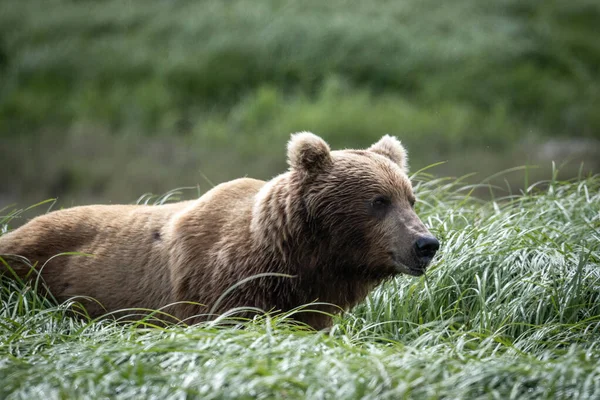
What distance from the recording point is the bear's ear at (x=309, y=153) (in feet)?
17.9

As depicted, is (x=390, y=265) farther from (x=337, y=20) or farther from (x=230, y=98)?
(x=337, y=20)

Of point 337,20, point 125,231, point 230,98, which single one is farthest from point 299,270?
point 337,20

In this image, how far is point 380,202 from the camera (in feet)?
17.9

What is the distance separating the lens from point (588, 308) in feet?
18.3

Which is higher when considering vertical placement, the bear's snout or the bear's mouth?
the bear's snout

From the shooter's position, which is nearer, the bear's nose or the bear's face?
the bear's nose

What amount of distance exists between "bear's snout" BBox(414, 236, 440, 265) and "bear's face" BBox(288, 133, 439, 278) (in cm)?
13

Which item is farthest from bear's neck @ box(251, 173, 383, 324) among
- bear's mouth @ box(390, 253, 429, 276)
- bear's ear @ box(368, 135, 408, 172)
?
bear's ear @ box(368, 135, 408, 172)

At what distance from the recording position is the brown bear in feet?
17.7

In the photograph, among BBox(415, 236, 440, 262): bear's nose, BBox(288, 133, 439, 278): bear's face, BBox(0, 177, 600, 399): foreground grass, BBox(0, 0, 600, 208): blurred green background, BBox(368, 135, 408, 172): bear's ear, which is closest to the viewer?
BBox(0, 177, 600, 399): foreground grass

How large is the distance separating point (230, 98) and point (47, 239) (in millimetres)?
12119

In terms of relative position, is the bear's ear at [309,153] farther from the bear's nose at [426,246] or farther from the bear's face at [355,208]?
the bear's nose at [426,246]

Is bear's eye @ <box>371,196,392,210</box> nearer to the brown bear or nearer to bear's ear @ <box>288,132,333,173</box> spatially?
the brown bear

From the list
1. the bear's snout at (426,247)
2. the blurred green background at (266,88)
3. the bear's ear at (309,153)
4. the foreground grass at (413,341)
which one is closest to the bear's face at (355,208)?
the bear's ear at (309,153)
